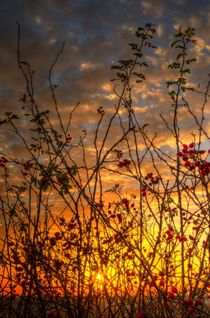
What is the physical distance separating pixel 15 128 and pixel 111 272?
11.9 ft

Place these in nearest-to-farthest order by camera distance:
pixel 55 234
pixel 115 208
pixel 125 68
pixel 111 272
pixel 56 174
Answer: pixel 56 174
pixel 125 68
pixel 111 272
pixel 55 234
pixel 115 208

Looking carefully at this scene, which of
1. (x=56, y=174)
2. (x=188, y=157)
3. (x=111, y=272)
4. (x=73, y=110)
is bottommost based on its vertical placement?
(x=111, y=272)

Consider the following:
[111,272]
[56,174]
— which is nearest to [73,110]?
[56,174]

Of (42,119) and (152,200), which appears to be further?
(152,200)

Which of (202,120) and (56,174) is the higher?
(202,120)

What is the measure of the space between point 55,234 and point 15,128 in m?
3.03

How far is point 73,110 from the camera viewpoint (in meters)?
5.79

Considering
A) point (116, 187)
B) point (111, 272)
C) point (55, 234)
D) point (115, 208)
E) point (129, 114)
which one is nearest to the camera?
point (129, 114)

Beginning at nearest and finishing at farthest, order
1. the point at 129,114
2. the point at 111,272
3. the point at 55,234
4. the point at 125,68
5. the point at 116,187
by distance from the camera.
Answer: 1. the point at 129,114
2. the point at 125,68
3. the point at 111,272
4. the point at 55,234
5. the point at 116,187

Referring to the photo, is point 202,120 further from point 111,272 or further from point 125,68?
point 111,272

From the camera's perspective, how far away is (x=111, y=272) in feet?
24.6

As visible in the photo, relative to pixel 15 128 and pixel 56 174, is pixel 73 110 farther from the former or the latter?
pixel 56 174

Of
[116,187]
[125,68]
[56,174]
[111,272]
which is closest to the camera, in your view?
[56,174]

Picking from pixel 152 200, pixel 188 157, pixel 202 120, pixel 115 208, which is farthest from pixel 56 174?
pixel 115 208
